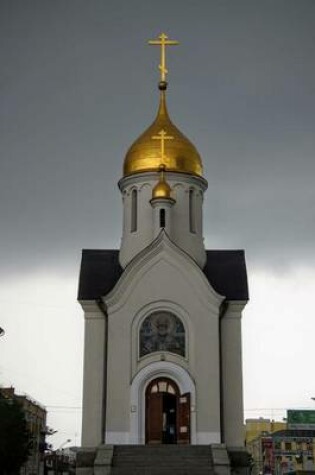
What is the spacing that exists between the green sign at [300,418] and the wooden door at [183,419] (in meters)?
15.6

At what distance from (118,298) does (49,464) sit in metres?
31.4

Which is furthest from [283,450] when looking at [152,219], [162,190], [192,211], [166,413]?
[162,190]

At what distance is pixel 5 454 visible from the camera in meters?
26.1

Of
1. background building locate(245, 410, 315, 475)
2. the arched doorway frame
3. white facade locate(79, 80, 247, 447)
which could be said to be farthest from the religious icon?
background building locate(245, 410, 315, 475)

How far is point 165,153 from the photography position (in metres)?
28.0

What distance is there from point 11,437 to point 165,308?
19.6ft

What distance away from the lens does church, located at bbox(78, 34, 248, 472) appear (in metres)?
24.7

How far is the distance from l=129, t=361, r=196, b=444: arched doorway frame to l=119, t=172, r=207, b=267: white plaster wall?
4.06 meters

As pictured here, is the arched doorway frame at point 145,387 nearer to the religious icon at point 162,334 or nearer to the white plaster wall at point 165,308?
the white plaster wall at point 165,308

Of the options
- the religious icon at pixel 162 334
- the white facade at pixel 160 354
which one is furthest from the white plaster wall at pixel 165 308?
the religious icon at pixel 162 334

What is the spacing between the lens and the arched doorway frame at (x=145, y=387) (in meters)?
24.5

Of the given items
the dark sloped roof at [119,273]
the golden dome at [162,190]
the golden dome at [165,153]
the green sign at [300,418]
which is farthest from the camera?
the green sign at [300,418]

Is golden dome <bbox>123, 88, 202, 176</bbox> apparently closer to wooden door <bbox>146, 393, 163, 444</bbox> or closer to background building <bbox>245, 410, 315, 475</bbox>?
wooden door <bbox>146, 393, 163, 444</bbox>

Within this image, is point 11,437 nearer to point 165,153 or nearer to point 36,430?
point 165,153
